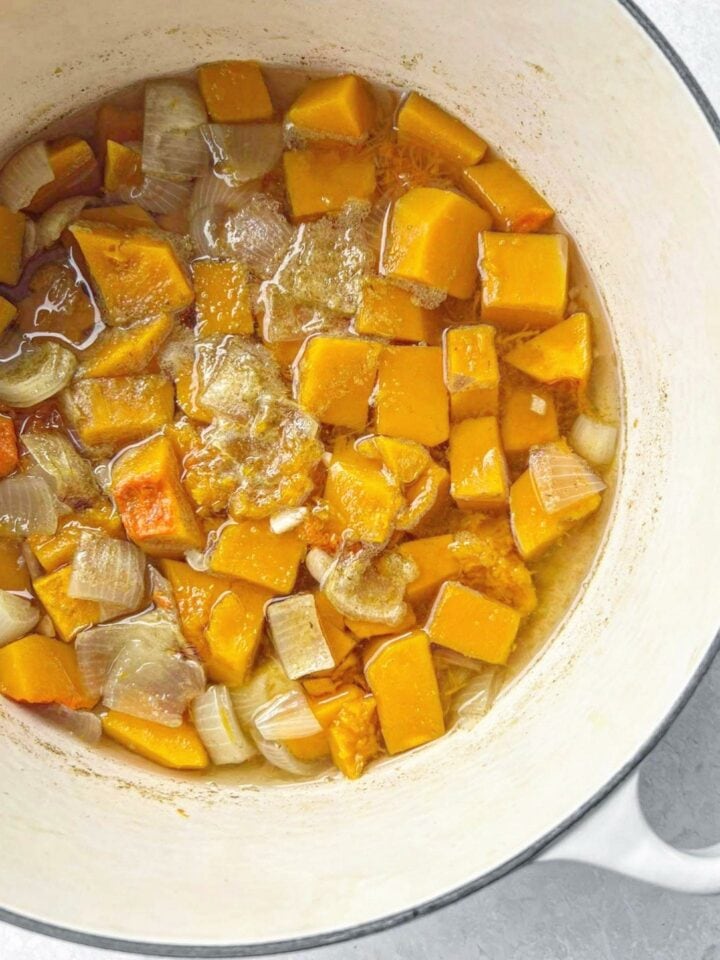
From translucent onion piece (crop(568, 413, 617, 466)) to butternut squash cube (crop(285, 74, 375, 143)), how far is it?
0.70m

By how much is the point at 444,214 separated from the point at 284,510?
621 millimetres

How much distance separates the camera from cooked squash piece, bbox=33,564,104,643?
1.73m

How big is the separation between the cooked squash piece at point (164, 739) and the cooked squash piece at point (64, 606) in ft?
0.59

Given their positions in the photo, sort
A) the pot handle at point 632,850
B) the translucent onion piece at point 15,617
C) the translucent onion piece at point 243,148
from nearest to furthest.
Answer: the pot handle at point 632,850 → the translucent onion piece at point 15,617 → the translucent onion piece at point 243,148

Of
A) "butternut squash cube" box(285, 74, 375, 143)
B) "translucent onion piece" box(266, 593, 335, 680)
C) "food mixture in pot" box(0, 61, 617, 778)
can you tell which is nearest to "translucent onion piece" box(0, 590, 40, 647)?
"food mixture in pot" box(0, 61, 617, 778)

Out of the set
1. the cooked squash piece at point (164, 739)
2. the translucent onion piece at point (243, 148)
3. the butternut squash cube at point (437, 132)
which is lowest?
the cooked squash piece at point (164, 739)

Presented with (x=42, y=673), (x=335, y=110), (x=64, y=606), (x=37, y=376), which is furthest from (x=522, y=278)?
(x=42, y=673)

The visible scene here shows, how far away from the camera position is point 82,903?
1.52 meters

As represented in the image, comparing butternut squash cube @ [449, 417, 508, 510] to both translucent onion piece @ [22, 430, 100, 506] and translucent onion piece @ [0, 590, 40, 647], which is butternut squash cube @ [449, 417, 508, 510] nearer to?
translucent onion piece @ [22, 430, 100, 506]

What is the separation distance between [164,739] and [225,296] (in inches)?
33.5

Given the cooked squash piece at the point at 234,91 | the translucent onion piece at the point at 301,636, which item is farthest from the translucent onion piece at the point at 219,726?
the cooked squash piece at the point at 234,91

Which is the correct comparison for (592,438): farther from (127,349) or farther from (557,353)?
(127,349)

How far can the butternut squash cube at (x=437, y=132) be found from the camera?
1.80m

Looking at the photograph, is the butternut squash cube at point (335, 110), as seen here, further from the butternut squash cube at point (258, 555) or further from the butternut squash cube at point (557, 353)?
the butternut squash cube at point (258, 555)
